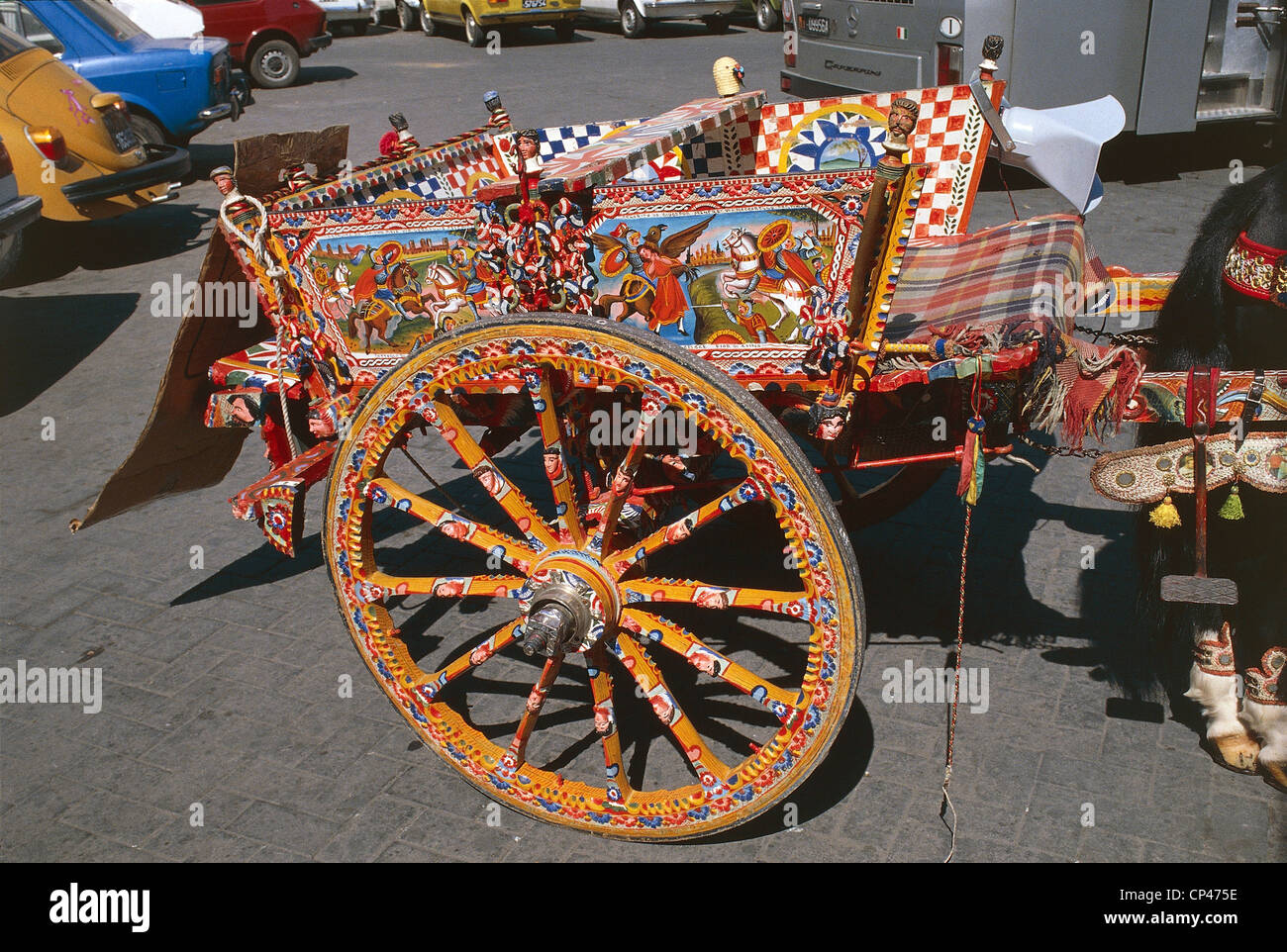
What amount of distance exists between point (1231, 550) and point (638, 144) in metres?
2.08

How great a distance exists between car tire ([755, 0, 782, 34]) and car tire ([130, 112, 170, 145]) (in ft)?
34.1

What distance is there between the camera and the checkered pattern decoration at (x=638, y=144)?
2.66 meters

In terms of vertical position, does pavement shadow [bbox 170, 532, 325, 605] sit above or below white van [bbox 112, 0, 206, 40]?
below

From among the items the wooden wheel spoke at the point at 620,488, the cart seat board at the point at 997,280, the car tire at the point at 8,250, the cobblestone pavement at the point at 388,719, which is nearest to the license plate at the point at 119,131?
the car tire at the point at 8,250

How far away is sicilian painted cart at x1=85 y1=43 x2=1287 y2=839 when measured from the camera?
254cm

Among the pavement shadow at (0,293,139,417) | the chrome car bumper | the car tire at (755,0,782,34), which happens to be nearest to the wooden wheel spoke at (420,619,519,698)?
the pavement shadow at (0,293,139,417)

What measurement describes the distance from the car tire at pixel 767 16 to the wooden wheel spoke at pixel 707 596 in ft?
53.9

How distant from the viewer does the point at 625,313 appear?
9.07ft

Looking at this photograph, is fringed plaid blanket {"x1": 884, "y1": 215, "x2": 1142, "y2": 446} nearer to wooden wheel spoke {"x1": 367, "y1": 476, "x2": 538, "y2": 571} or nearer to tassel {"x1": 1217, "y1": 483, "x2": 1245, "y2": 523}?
tassel {"x1": 1217, "y1": 483, "x2": 1245, "y2": 523}

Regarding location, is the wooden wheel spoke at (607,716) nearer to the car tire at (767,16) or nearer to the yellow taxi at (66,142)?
the yellow taxi at (66,142)

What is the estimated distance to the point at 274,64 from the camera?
15.4 m

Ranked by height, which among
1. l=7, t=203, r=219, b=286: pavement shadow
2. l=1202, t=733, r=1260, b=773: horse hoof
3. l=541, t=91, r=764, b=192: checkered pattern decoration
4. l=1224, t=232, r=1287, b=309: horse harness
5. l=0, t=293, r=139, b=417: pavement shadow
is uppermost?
l=541, t=91, r=764, b=192: checkered pattern decoration

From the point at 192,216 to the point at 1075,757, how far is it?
966 cm

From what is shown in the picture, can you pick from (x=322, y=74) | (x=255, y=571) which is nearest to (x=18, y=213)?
(x=255, y=571)
